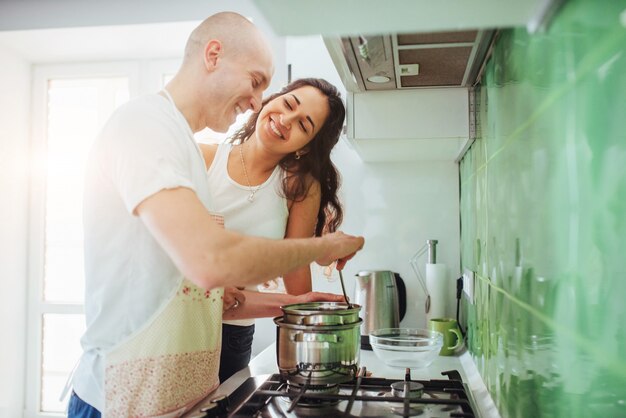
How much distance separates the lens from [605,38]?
0.50 m

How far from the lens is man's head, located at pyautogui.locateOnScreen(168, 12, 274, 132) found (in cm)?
103

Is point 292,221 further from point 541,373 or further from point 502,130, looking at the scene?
point 541,373

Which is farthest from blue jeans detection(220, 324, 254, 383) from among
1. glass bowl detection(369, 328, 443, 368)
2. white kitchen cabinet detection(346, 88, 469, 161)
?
white kitchen cabinet detection(346, 88, 469, 161)

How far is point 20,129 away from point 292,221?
72.4 inches

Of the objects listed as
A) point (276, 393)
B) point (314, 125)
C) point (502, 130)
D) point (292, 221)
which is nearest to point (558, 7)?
point (502, 130)

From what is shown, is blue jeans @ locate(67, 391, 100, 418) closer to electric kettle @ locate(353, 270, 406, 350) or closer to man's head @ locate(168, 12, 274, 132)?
man's head @ locate(168, 12, 274, 132)

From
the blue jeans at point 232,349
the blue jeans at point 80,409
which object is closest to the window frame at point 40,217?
the blue jeans at point 232,349

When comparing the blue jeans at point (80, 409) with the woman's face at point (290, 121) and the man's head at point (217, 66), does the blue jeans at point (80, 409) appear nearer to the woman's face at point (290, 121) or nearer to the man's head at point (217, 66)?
the man's head at point (217, 66)

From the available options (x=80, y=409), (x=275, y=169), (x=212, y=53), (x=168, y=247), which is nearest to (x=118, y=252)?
(x=168, y=247)

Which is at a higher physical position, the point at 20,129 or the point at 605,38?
the point at 20,129

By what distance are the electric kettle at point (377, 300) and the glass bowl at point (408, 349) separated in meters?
0.30

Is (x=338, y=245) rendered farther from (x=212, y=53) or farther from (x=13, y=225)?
(x=13, y=225)

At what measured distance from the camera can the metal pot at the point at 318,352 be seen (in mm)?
975

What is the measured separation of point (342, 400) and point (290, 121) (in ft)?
2.58
